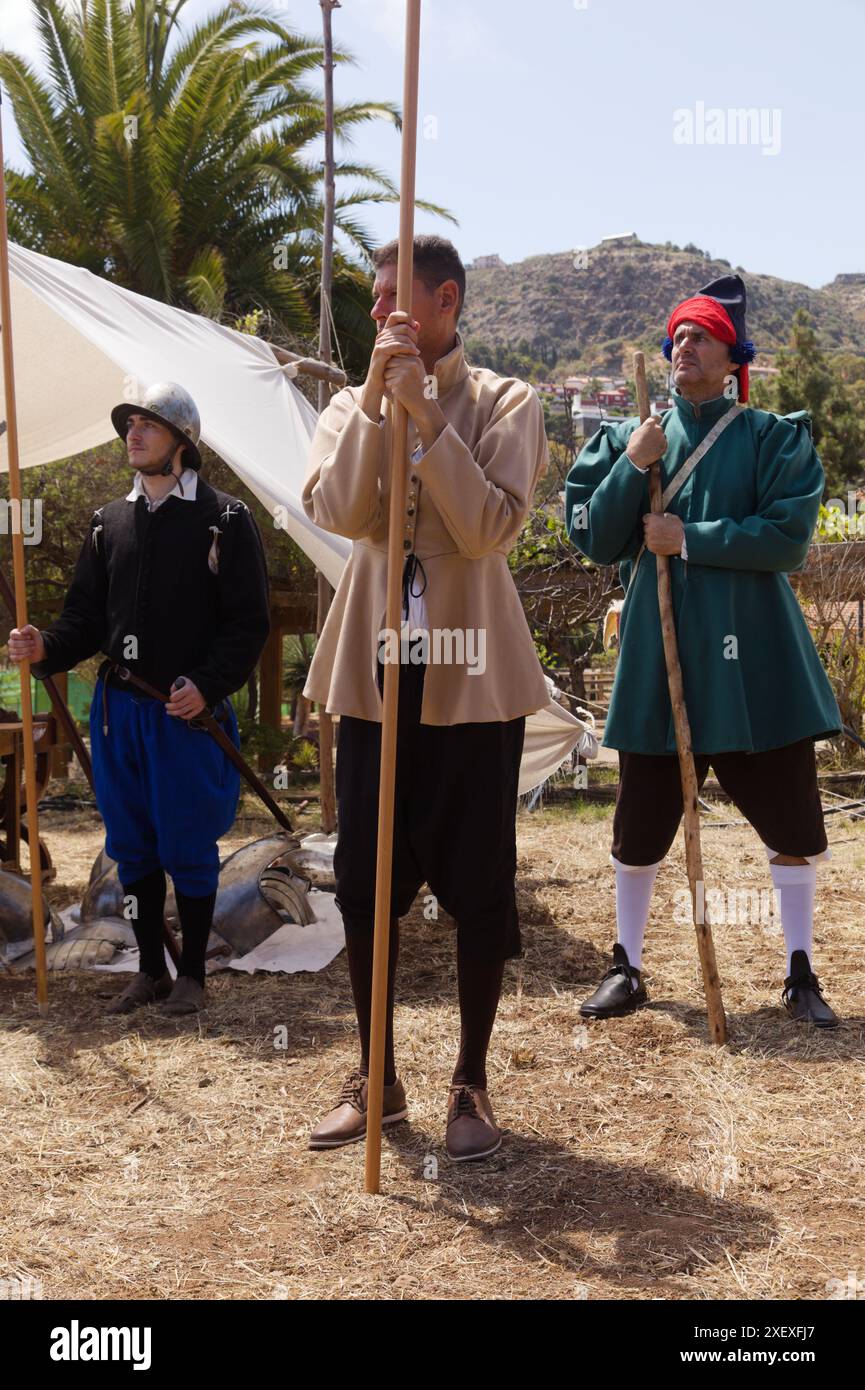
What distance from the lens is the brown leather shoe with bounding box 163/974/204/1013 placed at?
3646mm

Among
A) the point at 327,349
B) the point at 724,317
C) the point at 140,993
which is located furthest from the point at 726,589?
the point at 327,349

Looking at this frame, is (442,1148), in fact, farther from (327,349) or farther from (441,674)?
(327,349)

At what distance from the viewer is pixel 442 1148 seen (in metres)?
2.68

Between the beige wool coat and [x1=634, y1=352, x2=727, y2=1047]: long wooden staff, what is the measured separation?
767 millimetres

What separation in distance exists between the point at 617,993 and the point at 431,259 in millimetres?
2043

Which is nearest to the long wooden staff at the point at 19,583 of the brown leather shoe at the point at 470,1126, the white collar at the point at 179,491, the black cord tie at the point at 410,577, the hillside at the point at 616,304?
the white collar at the point at 179,491

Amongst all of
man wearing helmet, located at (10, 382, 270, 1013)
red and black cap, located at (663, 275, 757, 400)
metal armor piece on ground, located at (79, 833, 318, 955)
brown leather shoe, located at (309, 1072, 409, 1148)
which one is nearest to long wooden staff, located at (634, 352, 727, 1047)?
red and black cap, located at (663, 275, 757, 400)

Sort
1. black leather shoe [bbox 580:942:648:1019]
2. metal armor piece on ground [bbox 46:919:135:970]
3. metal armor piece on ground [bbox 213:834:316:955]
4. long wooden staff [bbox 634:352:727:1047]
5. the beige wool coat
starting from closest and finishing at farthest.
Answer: the beige wool coat
long wooden staff [bbox 634:352:727:1047]
black leather shoe [bbox 580:942:648:1019]
metal armor piece on ground [bbox 46:919:135:970]
metal armor piece on ground [bbox 213:834:316:955]

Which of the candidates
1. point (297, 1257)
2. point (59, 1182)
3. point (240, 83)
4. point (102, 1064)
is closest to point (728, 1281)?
point (297, 1257)

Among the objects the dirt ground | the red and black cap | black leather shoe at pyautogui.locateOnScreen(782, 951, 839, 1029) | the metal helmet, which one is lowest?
the dirt ground

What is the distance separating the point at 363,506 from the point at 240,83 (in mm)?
13492

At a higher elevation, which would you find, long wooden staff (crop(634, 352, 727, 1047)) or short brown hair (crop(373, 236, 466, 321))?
short brown hair (crop(373, 236, 466, 321))

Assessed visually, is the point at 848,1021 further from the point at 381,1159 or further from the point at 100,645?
the point at 100,645

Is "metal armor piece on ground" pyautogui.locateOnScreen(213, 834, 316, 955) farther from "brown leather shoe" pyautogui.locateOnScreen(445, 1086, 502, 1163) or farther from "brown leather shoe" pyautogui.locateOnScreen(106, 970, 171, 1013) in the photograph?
"brown leather shoe" pyautogui.locateOnScreen(445, 1086, 502, 1163)
